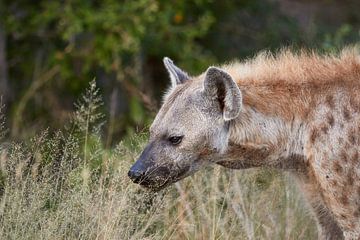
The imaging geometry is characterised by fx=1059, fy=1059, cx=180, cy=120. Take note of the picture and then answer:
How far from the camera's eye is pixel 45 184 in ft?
18.7

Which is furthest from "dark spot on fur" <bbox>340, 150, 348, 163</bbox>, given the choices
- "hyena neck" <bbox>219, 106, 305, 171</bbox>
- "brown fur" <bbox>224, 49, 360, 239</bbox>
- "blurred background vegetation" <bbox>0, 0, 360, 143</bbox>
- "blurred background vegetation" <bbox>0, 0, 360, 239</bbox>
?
"blurred background vegetation" <bbox>0, 0, 360, 143</bbox>

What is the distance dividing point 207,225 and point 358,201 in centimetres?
130

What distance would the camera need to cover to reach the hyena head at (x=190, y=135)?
5.64 metres

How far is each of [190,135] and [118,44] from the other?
16.7 feet

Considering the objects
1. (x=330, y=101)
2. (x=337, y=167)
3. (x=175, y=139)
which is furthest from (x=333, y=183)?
(x=175, y=139)

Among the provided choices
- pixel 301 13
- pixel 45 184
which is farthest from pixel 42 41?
pixel 45 184

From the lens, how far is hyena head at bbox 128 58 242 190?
564 cm

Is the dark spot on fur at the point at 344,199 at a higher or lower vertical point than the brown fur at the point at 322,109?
lower

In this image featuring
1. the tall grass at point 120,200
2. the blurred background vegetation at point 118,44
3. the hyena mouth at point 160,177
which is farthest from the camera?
the blurred background vegetation at point 118,44

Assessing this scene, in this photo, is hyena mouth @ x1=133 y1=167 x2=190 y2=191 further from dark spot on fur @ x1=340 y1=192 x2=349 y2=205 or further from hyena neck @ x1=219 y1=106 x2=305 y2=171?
dark spot on fur @ x1=340 y1=192 x2=349 y2=205

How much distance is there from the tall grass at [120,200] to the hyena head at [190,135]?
33 cm

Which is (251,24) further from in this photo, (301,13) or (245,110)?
(245,110)

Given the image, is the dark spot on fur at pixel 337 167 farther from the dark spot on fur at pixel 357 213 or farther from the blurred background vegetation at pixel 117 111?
the blurred background vegetation at pixel 117 111

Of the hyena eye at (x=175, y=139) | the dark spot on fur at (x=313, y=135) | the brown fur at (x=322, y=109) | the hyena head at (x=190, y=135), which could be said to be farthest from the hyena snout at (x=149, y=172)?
the dark spot on fur at (x=313, y=135)
